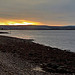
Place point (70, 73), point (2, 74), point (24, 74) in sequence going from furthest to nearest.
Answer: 1. point (70, 73)
2. point (24, 74)
3. point (2, 74)

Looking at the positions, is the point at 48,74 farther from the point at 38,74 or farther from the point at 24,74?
the point at 24,74

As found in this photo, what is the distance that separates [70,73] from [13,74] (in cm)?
487

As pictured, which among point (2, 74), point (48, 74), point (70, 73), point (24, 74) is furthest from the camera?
point (70, 73)

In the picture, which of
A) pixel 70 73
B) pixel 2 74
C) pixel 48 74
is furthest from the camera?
pixel 70 73

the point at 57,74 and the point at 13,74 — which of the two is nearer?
the point at 13,74

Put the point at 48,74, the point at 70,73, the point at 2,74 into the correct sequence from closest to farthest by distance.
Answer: the point at 2,74, the point at 48,74, the point at 70,73

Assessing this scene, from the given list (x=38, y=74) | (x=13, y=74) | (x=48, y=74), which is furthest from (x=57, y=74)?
(x=13, y=74)

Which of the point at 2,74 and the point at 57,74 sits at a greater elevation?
the point at 2,74

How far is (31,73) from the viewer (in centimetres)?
1043

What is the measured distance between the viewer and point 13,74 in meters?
9.41

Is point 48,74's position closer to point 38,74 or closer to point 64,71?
point 38,74

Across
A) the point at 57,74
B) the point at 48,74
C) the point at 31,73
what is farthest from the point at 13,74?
the point at 57,74

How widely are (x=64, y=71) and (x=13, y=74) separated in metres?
4.65

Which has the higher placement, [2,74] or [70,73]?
[2,74]
